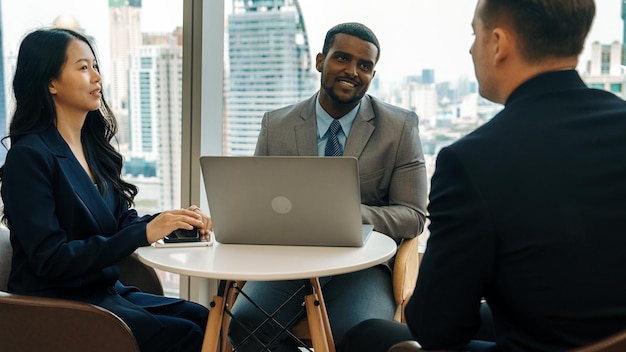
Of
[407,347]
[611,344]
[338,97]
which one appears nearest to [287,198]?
[407,347]

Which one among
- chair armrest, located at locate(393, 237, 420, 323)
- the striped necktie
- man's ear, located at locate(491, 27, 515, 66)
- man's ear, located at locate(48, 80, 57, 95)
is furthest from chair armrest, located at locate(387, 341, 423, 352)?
man's ear, located at locate(48, 80, 57, 95)

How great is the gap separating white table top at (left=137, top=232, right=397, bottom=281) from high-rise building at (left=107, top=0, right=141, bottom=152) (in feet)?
5.00

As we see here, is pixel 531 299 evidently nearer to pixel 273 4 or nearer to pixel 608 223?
pixel 608 223

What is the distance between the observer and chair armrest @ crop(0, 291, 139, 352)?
181 cm

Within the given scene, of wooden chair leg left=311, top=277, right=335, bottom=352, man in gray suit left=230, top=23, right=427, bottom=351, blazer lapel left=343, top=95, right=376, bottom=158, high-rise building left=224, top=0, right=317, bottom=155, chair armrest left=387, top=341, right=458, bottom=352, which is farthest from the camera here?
high-rise building left=224, top=0, right=317, bottom=155

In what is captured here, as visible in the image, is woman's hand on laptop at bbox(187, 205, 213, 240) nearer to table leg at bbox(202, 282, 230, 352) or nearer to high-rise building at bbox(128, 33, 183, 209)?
table leg at bbox(202, 282, 230, 352)

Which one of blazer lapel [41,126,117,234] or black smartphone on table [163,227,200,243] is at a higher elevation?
blazer lapel [41,126,117,234]

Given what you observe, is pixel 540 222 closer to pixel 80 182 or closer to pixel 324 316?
pixel 324 316

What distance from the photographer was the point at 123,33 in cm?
331

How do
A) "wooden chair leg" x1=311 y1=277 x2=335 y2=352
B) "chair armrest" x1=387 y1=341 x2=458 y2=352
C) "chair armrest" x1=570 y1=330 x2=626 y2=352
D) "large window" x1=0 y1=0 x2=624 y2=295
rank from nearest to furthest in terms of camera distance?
"chair armrest" x1=570 y1=330 x2=626 y2=352 < "chair armrest" x1=387 y1=341 x2=458 y2=352 < "wooden chair leg" x1=311 y1=277 x2=335 y2=352 < "large window" x1=0 y1=0 x2=624 y2=295

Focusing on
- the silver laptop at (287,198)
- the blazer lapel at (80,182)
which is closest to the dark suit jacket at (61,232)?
the blazer lapel at (80,182)

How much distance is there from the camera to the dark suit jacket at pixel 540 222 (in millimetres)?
1250

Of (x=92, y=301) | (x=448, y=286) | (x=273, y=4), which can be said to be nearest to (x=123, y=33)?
(x=273, y=4)

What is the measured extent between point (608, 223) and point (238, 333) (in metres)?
1.34
